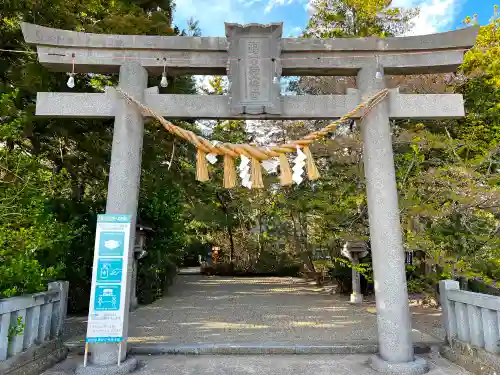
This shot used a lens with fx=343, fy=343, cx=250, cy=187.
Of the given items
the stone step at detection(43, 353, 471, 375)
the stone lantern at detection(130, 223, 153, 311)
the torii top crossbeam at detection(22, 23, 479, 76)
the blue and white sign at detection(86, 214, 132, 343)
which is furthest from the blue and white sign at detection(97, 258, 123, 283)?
the stone lantern at detection(130, 223, 153, 311)

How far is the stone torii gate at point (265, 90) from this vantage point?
12.3 ft

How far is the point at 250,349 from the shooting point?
14.3ft

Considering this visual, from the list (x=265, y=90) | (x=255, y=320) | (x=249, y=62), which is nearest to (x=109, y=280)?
(x=265, y=90)

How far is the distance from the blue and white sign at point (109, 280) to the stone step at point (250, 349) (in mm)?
1021

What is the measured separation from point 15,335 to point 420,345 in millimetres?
4671

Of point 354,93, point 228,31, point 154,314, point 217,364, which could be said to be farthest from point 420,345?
point 154,314

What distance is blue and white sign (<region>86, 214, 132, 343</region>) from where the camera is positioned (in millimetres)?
3420

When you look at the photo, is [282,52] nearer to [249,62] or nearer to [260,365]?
[249,62]

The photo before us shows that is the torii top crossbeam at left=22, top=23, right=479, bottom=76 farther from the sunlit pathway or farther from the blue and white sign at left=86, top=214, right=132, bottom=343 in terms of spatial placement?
the sunlit pathway

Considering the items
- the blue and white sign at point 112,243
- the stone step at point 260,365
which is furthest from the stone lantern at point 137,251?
the blue and white sign at point 112,243

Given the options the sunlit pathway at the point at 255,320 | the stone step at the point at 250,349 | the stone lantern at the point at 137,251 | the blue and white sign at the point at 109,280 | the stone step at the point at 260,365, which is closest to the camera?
the blue and white sign at the point at 109,280

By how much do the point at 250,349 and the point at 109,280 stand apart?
2008mm

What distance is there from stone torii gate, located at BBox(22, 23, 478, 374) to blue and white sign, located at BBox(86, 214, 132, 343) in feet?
0.78

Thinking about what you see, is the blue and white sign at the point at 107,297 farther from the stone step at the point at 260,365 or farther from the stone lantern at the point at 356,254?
the stone lantern at the point at 356,254
